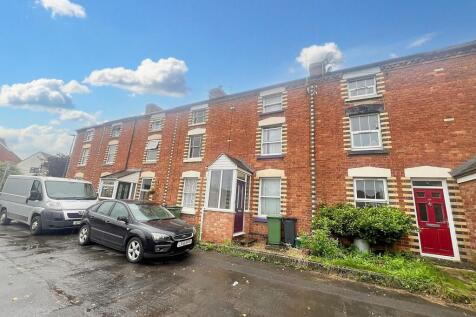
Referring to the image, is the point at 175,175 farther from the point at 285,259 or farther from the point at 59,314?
the point at 59,314

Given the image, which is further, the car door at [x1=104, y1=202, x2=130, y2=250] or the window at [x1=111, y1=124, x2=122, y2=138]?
the window at [x1=111, y1=124, x2=122, y2=138]

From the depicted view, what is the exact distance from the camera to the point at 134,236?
6.80 m

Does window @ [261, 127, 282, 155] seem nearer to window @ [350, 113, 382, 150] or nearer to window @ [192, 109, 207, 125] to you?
window @ [350, 113, 382, 150]

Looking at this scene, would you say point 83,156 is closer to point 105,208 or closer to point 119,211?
point 105,208

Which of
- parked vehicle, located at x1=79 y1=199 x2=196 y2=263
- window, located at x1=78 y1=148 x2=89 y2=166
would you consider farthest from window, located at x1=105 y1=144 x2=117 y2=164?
parked vehicle, located at x1=79 y1=199 x2=196 y2=263

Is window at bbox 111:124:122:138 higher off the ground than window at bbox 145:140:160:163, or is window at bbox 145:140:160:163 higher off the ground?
window at bbox 111:124:122:138

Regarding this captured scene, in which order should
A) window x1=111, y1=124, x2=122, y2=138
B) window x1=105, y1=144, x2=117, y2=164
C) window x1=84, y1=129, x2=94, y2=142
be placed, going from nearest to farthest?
window x1=105, y1=144, x2=117, y2=164
window x1=111, y1=124, x2=122, y2=138
window x1=84, y1=129, x2=94, y2=142

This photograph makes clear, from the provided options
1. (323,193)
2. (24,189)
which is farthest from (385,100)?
(24,189)

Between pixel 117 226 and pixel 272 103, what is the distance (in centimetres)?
974

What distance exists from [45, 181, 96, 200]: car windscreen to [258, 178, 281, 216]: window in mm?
8498

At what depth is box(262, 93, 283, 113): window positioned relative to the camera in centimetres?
1265

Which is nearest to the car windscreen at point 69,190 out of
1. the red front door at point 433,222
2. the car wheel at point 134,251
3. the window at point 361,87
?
the car wheel at point 134,251

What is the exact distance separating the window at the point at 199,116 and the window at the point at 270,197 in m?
6.48

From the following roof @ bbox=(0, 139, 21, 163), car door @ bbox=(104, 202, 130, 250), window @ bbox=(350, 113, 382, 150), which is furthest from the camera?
roof @ bbox=(0, 139, 21, 163)
